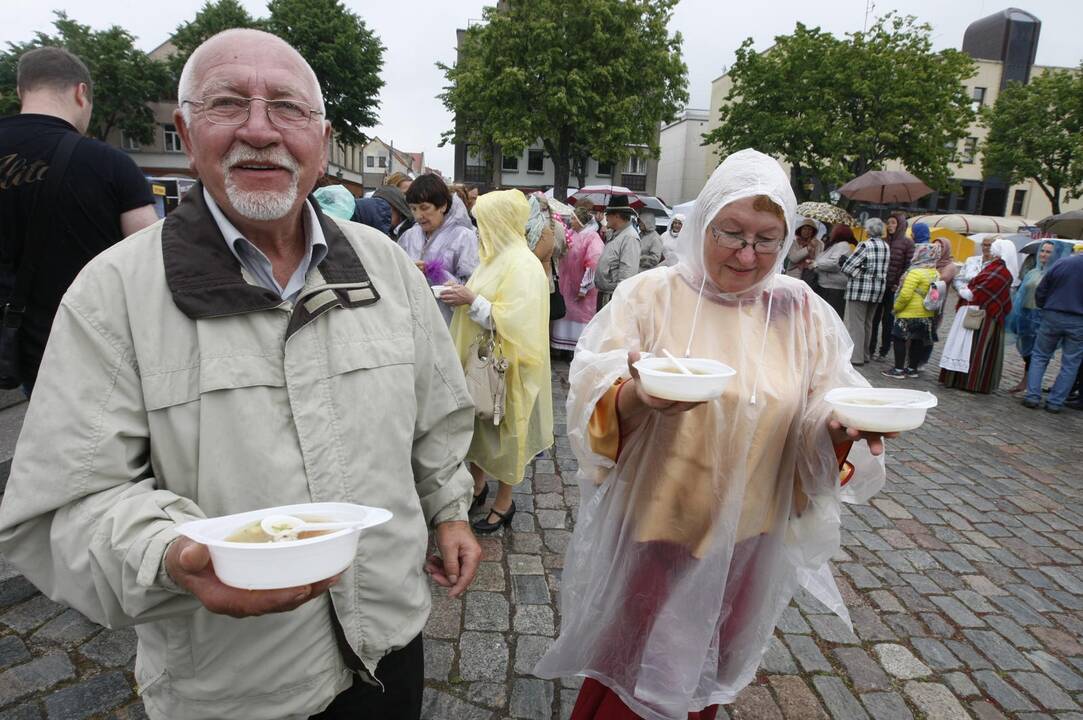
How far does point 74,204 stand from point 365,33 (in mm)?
36712

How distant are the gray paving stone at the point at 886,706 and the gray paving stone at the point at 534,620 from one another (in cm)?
137

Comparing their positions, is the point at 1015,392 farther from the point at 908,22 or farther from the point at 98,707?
the point at 908,22

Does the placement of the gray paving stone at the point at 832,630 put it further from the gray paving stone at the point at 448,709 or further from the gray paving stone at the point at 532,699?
the gray paving stone at the point at 448,709

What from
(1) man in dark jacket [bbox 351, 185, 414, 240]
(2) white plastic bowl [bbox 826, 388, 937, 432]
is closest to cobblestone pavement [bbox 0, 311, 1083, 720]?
(2) white plastic bowl [bbox 826, 388, 937, 432]

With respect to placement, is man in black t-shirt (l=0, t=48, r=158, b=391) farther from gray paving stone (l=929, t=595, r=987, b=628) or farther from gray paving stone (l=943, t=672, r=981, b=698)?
gray paving stone (l=929, t=595, r=987, b=628)

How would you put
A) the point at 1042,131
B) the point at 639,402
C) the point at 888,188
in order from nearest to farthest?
1. the point at 639,402
2. the point at 888,188
3. the point at 1042,131

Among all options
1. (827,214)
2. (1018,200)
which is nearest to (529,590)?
(827,214)

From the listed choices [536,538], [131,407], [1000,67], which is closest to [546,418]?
[536,538]

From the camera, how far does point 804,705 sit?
2.51m

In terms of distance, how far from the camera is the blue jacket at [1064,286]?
6.91 m

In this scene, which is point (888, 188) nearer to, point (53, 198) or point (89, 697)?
point (53, 198)

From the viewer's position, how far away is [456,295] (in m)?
3.53

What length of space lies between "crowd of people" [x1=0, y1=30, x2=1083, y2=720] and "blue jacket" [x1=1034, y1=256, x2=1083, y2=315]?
7.13 meters

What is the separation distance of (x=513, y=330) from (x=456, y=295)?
1.28 ft
